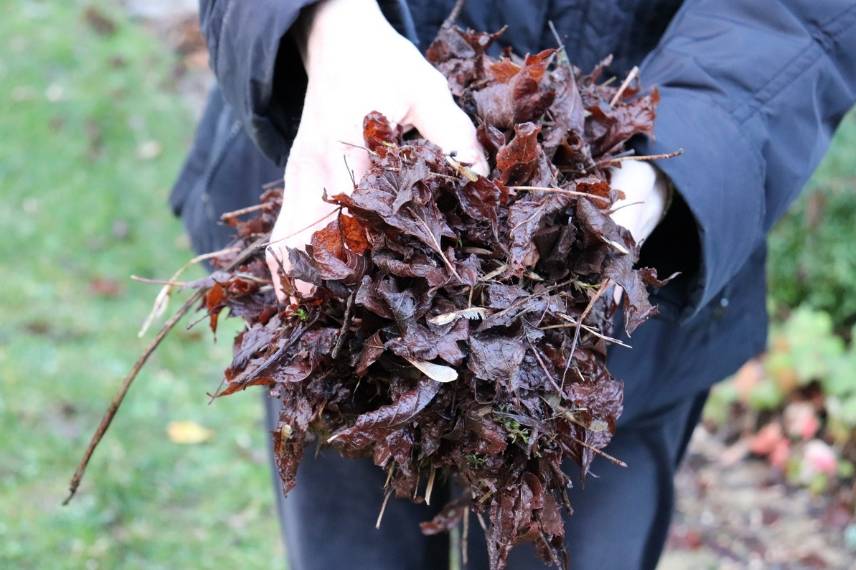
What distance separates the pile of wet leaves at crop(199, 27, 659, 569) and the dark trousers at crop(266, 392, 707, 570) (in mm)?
413

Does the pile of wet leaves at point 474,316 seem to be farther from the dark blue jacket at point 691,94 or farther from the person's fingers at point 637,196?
the dark blue jacket at point 691,94

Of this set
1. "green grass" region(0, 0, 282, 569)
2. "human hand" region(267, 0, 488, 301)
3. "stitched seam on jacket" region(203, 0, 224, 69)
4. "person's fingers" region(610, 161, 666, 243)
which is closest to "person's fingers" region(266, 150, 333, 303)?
"human hand" region(267, 0, 488, 301)

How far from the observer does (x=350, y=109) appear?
1.28 meters

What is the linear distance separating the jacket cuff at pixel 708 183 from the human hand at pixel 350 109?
13.9 inches

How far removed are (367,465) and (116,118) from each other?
454 centimetres

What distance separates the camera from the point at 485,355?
43.7 inches

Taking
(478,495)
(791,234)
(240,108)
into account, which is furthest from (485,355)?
(791,234)

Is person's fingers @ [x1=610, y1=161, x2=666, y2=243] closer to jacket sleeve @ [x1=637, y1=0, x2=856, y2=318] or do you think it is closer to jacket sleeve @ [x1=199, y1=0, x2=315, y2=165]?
jacket sleeve @ [x1=637, y1=0, x2=856, y2=318]

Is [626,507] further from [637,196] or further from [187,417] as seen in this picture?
[187,417]

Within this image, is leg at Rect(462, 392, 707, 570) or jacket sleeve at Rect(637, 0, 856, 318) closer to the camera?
jacket sleeve at Rect(637, 0, 856, 318)

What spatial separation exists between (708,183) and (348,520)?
1.04 m

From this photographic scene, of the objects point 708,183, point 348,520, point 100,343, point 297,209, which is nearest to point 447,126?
point 297,209

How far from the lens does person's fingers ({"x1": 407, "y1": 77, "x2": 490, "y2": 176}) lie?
1230 mm

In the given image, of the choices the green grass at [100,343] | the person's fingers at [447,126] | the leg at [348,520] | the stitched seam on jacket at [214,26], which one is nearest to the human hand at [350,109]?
the person's fingers at [447,126]
